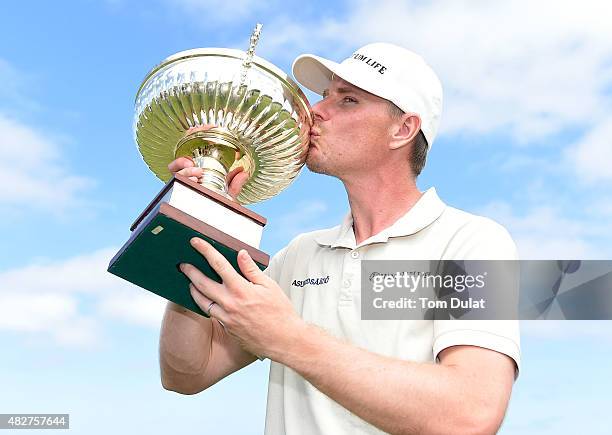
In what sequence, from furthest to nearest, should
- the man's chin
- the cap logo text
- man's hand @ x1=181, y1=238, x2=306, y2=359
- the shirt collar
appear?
the cap logo text, the man's chin, the shirt collar, man's hand @ x1=181, y1=238, x2=306, y2=359

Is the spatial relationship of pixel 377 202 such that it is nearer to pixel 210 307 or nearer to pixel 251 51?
pixel 251 51

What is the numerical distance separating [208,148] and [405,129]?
96cm

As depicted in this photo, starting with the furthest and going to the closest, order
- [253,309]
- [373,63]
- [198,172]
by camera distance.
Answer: [373,63] → [198,172] → [253,309]

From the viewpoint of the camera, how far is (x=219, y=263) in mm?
2318

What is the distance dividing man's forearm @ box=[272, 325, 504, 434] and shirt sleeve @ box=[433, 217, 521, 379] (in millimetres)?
200

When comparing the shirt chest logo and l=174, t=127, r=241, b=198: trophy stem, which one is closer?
l=174, t=127, r=241, b=198: trophy stem

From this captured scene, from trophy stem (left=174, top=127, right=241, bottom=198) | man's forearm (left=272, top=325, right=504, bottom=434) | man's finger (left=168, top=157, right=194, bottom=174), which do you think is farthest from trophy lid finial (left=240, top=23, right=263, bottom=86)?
man's forearm (left=272, top=325, right=504, bottom=434)

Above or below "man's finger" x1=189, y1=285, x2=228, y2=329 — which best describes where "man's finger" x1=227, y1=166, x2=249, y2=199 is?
above

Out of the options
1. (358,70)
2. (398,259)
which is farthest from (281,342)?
(358,70)

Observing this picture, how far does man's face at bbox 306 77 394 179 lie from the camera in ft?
10.9

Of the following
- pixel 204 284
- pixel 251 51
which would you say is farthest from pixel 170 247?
pixel 251 51

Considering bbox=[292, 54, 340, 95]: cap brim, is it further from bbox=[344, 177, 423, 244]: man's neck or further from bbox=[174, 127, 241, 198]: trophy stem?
bbox=[174, 127, 241, 198]: trophy stem

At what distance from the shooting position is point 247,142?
3062 mm


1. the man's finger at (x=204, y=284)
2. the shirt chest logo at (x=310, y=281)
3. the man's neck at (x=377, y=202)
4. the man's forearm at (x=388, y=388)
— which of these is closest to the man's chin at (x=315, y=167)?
the man's neck at (x=377, y=202)
